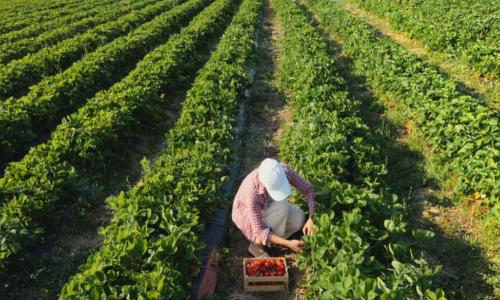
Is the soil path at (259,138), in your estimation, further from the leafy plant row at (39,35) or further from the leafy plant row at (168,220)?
the leafy plant row at (39,35)

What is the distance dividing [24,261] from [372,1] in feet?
73.2

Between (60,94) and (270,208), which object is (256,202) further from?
(60,94)

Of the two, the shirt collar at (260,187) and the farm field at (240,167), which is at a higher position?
the shirt collar at (260,187)

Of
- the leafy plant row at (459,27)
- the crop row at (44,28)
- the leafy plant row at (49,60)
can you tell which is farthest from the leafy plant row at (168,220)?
the crop row at (44,28)

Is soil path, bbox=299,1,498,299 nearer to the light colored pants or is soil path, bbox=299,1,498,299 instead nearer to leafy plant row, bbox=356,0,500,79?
the light colored pants

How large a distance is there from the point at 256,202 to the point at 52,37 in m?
15.2

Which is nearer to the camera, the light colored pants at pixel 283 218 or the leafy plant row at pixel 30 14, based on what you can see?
the light colored pants at pixel 283 218

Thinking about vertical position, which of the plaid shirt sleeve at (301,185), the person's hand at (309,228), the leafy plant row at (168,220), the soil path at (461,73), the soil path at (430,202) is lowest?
the soil path at (430,202)

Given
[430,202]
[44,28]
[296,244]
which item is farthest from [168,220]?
[44,28]

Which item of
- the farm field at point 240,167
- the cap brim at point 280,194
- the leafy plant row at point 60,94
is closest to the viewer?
the farm field at point 240,167

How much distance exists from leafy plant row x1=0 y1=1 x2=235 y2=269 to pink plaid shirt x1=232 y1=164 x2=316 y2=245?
2.65m

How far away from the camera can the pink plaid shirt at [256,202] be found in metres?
5.09

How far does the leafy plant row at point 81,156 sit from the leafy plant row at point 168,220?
0.93 meters

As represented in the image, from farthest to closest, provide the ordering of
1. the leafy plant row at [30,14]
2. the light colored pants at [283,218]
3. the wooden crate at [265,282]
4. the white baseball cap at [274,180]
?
the leafy plant row at [30,14], the light colored pants at [283,218], the wooden crate at [265,282], the white baseball cap at [274,180]
